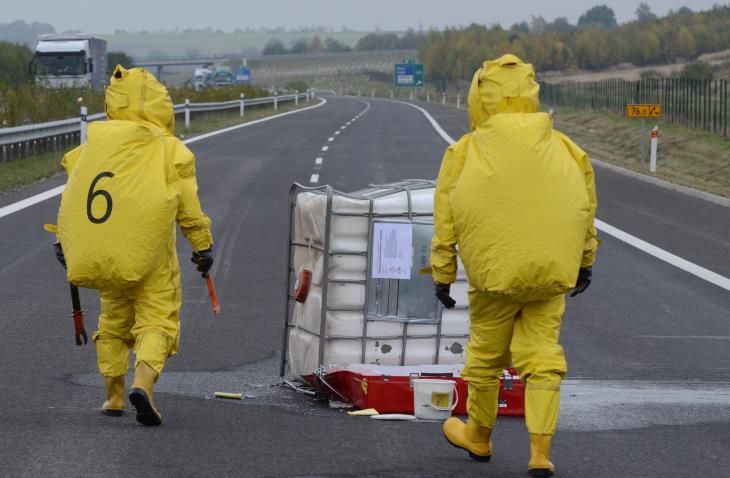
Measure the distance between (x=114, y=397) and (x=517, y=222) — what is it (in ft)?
8.20

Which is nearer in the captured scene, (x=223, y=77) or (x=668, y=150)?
(x=668, y=150)

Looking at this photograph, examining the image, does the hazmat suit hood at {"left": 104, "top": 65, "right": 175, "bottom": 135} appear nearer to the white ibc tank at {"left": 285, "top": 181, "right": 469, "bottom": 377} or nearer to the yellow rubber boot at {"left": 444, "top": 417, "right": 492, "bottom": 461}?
the white ibc tank at {"left": 285, "top": 181, "right": 469, "bottom": 377}

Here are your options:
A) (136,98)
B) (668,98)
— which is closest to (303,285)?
(136,98)

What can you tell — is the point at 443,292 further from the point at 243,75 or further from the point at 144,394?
the point at 243,75

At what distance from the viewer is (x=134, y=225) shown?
21.8ft

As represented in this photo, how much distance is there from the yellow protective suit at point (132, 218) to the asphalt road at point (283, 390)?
54 cm

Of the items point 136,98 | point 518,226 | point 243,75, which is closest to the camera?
point 518,226

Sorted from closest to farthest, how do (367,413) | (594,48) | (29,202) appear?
1. (367,413)
2. (29,202)
3. (594,48)

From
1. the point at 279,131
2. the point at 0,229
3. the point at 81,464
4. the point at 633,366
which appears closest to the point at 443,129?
the point at 279,131

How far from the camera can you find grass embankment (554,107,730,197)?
28141mm

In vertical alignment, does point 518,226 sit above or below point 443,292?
above

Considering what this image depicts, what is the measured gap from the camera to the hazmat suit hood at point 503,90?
5977mm

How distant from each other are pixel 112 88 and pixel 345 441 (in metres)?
2.17

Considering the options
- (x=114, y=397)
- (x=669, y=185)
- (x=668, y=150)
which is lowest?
(x=668, y=150)
